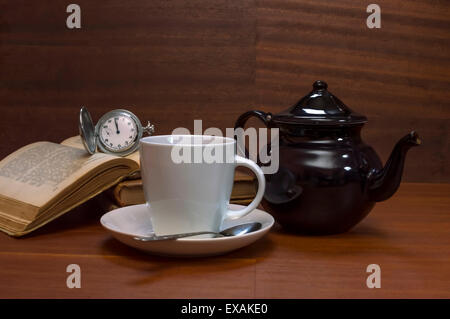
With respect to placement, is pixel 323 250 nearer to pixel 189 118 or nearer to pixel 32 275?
pixel 32 275

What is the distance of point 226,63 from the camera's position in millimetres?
1156

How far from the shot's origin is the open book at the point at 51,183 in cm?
78

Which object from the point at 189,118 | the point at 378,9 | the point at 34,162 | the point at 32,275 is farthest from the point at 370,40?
the point at 32,275

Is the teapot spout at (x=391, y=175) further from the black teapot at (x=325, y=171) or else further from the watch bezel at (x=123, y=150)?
the watch bezel at (x=123, y=150)

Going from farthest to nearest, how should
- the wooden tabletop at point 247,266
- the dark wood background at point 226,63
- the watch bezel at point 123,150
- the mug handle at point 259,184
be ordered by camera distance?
the dark wood background at point 226,63, the watch bezel at point 123,150, the mug handle at point 259,184, the wooden tabletop at point 247,266

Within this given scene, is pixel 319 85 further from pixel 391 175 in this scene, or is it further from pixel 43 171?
pixel 43 171

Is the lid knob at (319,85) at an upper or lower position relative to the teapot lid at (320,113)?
upper

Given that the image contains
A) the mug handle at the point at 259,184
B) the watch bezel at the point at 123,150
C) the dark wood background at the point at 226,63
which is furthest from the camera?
the dark wood background at the point at 226,63

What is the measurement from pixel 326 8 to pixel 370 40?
112 mm

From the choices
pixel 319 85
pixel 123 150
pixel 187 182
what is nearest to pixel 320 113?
pixel 319 85

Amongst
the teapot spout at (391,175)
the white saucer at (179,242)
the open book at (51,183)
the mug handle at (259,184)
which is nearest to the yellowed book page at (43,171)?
the open book at (51,183)

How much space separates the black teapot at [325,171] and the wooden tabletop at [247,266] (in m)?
0.04

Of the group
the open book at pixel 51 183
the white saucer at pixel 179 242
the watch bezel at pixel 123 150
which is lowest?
the white saucer at pixel 179 242

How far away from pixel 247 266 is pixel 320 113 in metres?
0.23
